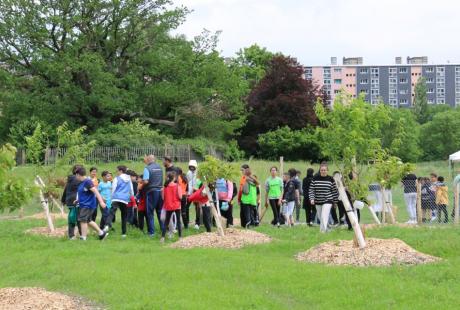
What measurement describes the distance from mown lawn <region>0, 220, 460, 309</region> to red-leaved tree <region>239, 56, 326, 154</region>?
39.0 m

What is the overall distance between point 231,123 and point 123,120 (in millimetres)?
9160

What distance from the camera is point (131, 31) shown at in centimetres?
4588

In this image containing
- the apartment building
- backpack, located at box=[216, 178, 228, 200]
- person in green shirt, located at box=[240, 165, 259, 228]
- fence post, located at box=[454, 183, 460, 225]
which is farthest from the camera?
the apartment building

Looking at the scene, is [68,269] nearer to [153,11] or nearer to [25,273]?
[25,273]

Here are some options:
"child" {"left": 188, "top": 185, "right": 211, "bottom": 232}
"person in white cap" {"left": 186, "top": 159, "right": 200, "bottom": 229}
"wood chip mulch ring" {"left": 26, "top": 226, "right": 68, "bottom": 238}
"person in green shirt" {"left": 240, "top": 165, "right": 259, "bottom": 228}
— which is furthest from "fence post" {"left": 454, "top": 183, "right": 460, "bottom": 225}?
"wood chip mulch ring" {"left": 26, "top": 226, "right": 68, "bottom": 238}

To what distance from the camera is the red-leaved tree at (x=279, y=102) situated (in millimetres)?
54719

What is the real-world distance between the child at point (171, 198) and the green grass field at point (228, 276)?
1.93 ft

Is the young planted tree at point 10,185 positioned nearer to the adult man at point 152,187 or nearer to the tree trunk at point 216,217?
the tree trunk at point 216,217

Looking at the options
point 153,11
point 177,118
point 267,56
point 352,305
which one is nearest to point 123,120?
point 177,118

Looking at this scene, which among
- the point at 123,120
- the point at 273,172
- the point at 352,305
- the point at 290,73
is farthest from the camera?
the point at 290,73

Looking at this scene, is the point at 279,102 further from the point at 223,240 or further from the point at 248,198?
the point at 223,240

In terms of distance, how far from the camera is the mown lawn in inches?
359

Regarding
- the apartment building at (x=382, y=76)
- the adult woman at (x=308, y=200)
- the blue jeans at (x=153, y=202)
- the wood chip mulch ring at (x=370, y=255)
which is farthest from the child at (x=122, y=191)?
the apartment building at (x=382, y=76)

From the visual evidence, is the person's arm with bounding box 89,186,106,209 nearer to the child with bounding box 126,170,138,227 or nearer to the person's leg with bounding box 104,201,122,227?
the person's leg with bounding box 104,201,122,227
